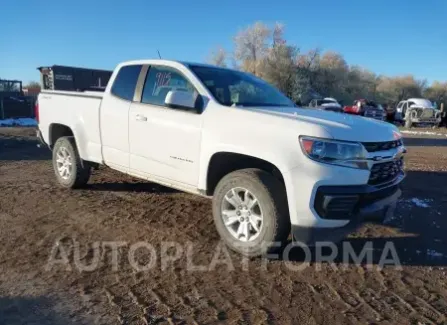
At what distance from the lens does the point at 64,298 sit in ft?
9.81

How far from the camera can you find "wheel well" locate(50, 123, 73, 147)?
6.41 meters

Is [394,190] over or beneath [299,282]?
over

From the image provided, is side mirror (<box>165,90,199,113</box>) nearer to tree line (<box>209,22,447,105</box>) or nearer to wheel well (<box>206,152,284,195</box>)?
wheel well (<box>206,152,284,195</box>)

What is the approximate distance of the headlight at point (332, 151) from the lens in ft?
11.1

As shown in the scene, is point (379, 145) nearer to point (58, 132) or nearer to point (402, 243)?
point (402, 243)

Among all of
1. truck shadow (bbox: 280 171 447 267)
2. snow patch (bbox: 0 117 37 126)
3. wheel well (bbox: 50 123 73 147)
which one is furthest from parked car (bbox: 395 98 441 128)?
wheel well (bbox: 50 123 73 147)

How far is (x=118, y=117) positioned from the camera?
5031 mm

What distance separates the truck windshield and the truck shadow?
1.76m

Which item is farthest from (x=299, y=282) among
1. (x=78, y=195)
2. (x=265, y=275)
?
(x=78, y=195)

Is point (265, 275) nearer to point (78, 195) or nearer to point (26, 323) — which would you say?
point (26, 323)

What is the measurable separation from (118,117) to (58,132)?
78.8 inches

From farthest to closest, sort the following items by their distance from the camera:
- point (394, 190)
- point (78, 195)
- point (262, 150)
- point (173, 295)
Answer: point (78, 195) < point (394, 190) < point (262, 150) < point (173, 295)

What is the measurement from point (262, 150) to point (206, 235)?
1.34m

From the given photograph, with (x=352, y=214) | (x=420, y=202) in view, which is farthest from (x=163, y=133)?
(x=420, y=202)
